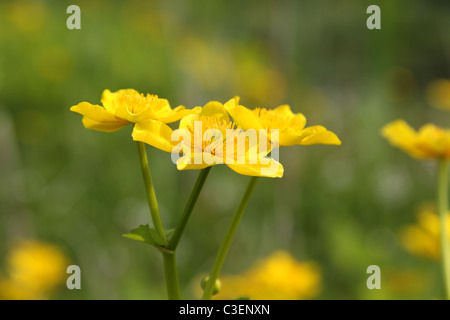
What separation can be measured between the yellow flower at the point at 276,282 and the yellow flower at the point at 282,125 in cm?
44

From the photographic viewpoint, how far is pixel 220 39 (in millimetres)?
2340

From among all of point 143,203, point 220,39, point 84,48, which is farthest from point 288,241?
point 84,48

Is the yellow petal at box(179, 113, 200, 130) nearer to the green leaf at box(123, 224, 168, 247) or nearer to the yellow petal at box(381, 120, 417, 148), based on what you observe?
the green leaf at box(123, 224, 168, 247)

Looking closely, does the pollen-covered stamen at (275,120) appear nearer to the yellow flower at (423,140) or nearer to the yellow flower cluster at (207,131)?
the yellow flower cluster at (207,131)

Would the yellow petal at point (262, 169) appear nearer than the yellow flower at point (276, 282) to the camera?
Yes

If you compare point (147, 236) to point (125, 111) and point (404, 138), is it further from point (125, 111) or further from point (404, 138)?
point (404, 138)

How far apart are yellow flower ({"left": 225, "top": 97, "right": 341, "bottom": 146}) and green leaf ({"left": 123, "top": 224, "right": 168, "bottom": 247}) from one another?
110 mm

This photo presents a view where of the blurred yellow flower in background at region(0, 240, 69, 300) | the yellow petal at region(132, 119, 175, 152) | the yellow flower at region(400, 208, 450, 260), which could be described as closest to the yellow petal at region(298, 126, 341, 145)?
the yellow petal at region(132, 119, 175, 152)

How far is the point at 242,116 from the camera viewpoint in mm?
408

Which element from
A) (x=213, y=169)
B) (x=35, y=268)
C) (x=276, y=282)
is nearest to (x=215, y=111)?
(x=276, y=282)

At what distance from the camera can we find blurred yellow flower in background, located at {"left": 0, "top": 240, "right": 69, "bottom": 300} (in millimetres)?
1492

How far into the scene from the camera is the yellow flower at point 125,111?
1.34ft

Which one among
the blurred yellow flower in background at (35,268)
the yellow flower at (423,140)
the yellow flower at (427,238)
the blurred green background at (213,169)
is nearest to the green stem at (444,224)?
the yellow flower at (423,140)

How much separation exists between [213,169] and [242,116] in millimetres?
1718
